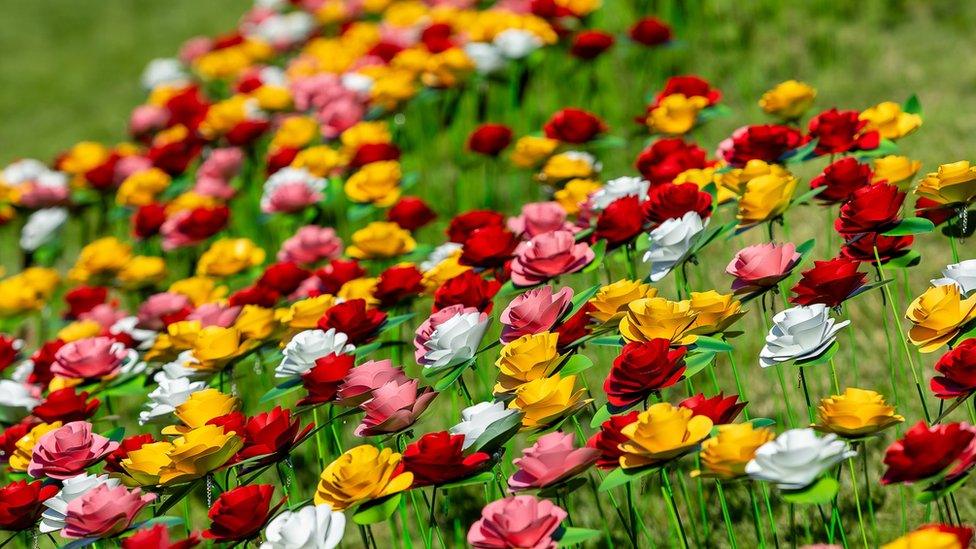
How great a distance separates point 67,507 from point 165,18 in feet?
24.5

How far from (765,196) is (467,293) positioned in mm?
714

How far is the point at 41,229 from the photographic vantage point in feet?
14.6

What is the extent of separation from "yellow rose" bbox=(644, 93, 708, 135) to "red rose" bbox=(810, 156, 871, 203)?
80cm

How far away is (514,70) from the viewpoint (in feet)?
14.6

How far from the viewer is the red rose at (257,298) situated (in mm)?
2922

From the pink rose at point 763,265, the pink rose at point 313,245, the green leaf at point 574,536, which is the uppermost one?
the pink rose at point 763,265

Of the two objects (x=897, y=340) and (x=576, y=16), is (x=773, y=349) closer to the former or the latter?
(x=897, y=340)

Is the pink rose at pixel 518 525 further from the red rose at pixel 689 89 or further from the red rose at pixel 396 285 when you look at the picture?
the red rose at pixel 689 89

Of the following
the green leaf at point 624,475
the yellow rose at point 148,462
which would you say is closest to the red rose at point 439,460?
the green leaf at point 624,475

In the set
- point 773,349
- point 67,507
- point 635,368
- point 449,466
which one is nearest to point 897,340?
point 773,349

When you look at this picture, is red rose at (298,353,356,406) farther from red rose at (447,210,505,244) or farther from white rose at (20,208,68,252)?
white rose at (20,208,68,252)

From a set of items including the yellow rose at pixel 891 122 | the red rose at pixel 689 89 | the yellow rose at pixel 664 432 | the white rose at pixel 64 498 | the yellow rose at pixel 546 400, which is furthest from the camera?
the red rose at pixel 689 89

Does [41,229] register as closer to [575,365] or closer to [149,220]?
[149,220]

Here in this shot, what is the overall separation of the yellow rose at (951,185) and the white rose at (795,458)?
0.84 metres
